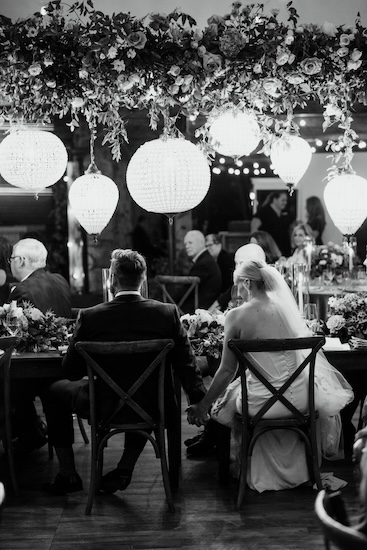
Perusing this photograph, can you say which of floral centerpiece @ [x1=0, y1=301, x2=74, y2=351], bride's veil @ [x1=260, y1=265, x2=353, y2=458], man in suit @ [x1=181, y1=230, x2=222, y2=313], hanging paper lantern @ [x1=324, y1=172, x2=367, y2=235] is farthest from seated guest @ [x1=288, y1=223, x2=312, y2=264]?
floral centerpiece @ [x1=0, y1=301, x2=74, y2=351]

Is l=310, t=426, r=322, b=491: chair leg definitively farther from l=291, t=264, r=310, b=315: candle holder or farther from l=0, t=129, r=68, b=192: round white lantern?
l=0, t=129, r=68, b=192: round white lantern

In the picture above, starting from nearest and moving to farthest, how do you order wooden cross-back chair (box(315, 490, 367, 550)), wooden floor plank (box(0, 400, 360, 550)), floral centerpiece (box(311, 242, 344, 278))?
wooden cross-back chair (box(315, 490, 367, 550)) → wooden floor plank (box(0, 400, 360, 550)) → floral centerpiece (box(311, 242, 344, 278))

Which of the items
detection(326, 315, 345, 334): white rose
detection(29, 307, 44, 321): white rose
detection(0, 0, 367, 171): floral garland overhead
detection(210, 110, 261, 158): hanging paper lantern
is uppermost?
detection(0, 0, 367, 171): floral garland overhead

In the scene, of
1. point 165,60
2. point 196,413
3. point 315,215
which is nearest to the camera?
point 196,413

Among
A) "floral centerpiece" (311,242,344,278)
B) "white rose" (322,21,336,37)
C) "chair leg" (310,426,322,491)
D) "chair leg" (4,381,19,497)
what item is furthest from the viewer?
"floral centerpiece" (311,242,344,278)

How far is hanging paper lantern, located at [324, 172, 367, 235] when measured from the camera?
508 cm

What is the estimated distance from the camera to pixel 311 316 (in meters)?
5.03

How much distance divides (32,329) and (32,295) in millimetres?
770

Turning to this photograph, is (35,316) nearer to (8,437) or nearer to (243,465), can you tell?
(8,437)

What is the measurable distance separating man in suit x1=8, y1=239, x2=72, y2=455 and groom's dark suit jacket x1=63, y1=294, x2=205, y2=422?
3.29 ft

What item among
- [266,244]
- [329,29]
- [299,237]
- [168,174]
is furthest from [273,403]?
[299,237]

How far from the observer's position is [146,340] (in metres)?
4.02

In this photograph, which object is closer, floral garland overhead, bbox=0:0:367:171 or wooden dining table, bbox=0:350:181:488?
wooden dining table, bbox=0:350:181:488

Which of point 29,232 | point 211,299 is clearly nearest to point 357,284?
point 211,299
